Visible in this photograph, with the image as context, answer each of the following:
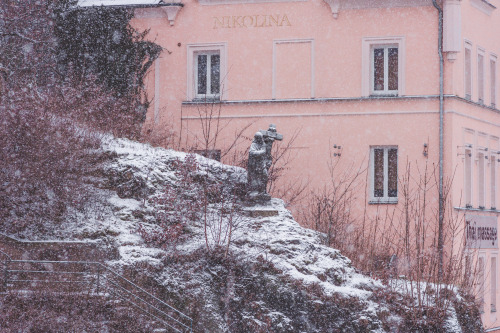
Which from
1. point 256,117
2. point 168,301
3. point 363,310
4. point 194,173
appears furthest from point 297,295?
point 256,117

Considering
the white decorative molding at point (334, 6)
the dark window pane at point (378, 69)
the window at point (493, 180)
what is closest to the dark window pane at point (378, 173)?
the dark window pane at point (378, 69)

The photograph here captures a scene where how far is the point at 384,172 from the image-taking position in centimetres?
2764

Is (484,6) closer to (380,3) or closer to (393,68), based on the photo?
(380,3)

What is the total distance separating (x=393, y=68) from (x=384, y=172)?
3525mm

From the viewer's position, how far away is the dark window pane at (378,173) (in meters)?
27.6

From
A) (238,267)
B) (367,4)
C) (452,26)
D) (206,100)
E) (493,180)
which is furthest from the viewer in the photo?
(493,180)

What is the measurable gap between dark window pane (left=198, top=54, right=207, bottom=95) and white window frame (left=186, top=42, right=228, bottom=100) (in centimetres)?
13

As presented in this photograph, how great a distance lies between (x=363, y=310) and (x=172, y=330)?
12.7 ft

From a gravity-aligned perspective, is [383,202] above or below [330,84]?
below

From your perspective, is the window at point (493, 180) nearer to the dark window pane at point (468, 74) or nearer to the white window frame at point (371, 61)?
the dark window pane at point (468, 74)

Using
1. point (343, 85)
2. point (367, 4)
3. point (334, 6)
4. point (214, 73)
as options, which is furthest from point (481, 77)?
point (214, 73)

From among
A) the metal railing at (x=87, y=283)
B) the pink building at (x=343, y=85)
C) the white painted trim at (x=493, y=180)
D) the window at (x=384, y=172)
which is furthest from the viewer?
the white painted trim at (x=493, y=180)

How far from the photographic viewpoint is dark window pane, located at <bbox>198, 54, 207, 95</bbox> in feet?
96.0

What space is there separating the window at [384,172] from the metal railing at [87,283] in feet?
41.0
